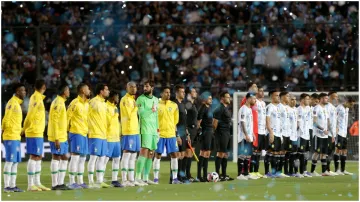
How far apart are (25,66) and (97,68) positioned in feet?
6.54

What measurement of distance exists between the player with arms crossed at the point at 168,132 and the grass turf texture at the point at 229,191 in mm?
326

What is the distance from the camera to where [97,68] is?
26672 mm

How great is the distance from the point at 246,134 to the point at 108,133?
10.6 feet

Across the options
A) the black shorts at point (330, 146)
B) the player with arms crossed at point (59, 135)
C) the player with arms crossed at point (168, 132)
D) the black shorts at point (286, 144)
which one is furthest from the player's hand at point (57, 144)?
the black shorts at point (330, 146)

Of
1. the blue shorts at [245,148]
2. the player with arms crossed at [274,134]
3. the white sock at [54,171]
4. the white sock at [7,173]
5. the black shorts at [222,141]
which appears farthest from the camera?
the player with arms crossed at [274,134]

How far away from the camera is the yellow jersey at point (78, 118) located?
14906 mm

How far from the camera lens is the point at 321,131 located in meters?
19.7

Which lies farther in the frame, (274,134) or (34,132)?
(274,134)

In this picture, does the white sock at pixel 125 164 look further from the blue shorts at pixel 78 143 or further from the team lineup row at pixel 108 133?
the blue shorts at pixel 78 143

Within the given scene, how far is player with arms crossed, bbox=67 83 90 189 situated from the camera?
14.9 m

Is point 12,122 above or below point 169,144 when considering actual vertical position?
above

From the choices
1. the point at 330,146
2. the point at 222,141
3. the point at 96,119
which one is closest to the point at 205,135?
the point at 222,141

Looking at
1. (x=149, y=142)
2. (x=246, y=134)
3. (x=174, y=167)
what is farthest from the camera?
(x=246, y=134)

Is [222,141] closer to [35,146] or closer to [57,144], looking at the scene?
[57,144]
